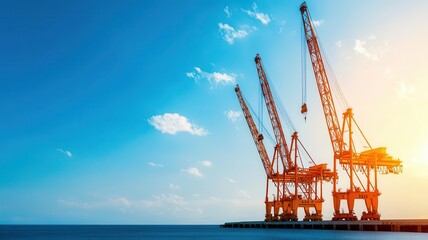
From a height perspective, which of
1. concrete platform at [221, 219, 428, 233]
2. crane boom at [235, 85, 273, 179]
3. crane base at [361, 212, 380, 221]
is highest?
crane boom at [235, 85, 273, 179]

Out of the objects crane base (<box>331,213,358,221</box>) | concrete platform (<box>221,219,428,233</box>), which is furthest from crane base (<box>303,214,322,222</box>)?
crane base (<box>331,213,358,221</box>)

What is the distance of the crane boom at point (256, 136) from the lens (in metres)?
129

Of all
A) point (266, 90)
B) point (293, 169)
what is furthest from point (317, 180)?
point (266, 90)

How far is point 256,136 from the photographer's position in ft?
446

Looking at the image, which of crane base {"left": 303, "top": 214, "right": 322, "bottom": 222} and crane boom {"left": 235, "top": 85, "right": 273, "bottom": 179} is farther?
crane boom {"left": 235, "top": 85, "right": 273, "bottom": 179}

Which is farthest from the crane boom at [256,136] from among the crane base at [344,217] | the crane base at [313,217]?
the crane base at [344,217]

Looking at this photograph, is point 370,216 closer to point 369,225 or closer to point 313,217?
point 369,225

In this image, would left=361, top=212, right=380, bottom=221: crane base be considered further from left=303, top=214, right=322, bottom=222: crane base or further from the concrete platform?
left=303, top=214, right=322, bottom=222: crane base

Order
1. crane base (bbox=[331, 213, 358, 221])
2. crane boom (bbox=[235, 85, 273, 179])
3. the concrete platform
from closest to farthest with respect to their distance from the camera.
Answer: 1. the concrete platform
2. crane base (bbox=[331, 213, 358, 221])
3. crane boom (bbox=[235, 85, 273, 179])

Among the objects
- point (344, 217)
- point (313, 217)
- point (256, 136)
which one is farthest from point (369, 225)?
point (256, 136)

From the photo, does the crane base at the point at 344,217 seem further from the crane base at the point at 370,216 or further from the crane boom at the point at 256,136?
the crane boom at the point at 256,136

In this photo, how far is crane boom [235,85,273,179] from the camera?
129375 mm

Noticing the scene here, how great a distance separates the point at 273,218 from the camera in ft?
414

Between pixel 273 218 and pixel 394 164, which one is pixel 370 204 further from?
pixel 273 218
